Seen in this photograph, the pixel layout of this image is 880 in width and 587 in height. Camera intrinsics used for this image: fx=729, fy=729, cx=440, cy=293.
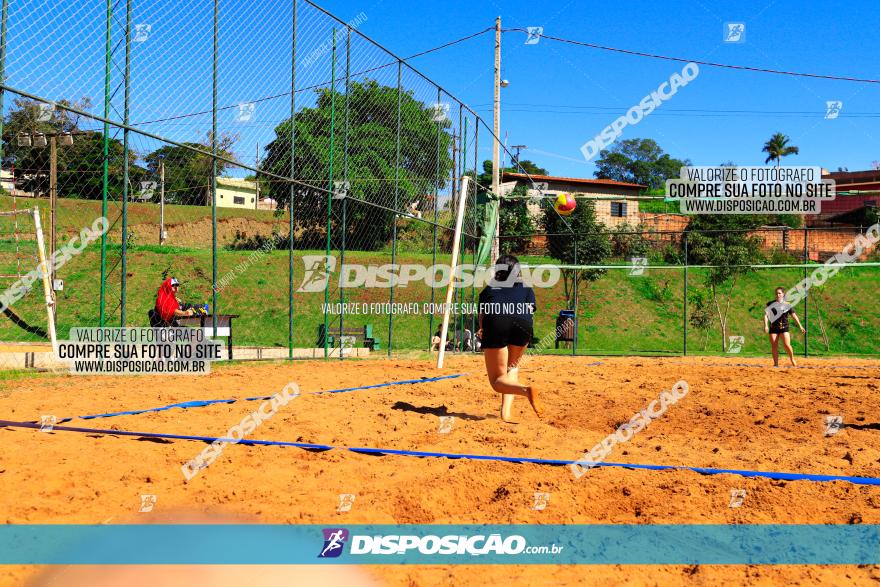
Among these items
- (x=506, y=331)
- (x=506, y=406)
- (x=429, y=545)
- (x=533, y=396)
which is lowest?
(x=429, y=545)

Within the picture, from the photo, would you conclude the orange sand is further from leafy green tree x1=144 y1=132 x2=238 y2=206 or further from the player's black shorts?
leafy green tree x1=144 y1=132 x2=238 y2=206

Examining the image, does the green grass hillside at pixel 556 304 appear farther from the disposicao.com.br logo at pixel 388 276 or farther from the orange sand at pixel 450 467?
the orange sand at pixel 450 467

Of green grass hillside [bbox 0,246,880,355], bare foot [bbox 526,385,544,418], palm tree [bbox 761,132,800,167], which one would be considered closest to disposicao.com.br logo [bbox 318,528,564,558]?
bare foot [bbox 526,385,544,418]

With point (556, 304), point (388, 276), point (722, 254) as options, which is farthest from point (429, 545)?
point (556, 304)

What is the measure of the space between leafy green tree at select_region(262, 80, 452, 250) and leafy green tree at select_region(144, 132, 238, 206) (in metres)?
1.02

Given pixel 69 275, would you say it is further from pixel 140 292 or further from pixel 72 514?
pixel 72 514

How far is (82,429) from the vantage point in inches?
223

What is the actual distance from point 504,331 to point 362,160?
8868 mm

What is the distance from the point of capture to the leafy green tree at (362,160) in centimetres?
1316

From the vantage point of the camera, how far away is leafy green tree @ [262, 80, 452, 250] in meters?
13.2

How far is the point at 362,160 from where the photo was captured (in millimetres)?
15062

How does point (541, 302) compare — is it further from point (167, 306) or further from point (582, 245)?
point (167, 306)

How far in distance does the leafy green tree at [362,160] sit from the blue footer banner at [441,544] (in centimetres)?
939

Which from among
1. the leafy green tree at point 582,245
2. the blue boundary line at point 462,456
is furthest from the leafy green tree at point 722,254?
the blue boundary line at point 462,456
